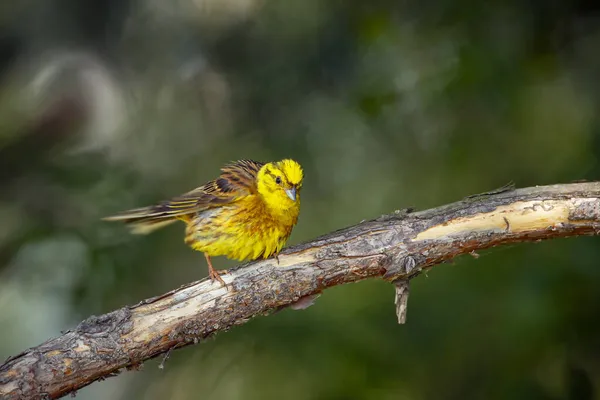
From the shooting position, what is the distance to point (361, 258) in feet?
14.1

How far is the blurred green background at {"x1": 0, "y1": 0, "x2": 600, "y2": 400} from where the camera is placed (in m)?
5.35

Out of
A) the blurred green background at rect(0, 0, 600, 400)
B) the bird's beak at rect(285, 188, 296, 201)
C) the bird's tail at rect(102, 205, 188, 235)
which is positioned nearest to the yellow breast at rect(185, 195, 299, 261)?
the bird's beak at rect(285, 188, 296, 201)

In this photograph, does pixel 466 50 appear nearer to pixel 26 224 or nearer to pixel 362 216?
pixel 362 216

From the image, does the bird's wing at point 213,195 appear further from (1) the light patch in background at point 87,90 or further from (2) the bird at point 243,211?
(1) the light patch in background at point 87,90

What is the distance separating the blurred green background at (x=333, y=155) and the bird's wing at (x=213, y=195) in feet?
2.55

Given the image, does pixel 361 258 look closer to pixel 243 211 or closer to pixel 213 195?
pixel 243 211

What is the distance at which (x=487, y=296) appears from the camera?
550cm

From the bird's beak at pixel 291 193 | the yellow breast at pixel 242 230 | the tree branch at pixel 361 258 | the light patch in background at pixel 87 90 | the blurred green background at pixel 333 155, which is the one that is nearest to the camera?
the tree branch at pixel 361 258

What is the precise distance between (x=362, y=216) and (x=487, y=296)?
5.21ft

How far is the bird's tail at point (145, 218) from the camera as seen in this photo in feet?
16.8

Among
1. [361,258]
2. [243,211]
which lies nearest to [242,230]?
[243,211]

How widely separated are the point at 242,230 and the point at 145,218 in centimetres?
95

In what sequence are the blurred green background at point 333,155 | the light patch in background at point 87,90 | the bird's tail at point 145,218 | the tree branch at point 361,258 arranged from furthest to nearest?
the light patch in background at point 87,90 < the blurred green background at point 333,155 < the bird's tail at point 145,218 < the tree branch at point 361,258

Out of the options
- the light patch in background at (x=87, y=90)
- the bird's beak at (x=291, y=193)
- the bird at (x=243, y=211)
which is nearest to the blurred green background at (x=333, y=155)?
the light patch in background at (x=87, y=90)
